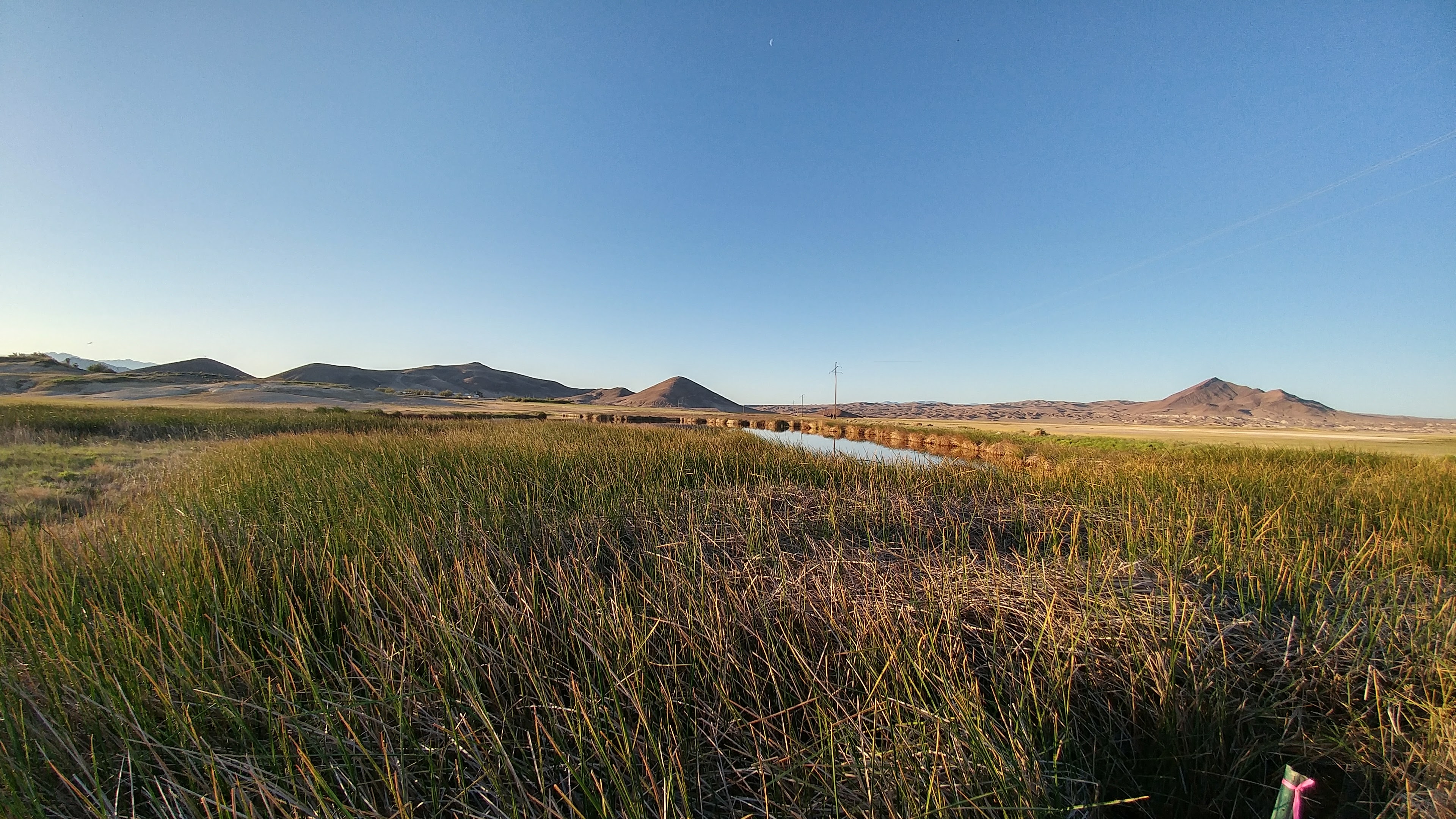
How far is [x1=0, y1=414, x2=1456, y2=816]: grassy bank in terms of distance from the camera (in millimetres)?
1748

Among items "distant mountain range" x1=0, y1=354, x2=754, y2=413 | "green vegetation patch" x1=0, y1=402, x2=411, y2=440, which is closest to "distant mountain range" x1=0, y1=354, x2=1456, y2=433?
"distant mountain range" x1=0, y1=354, x2=754, y2=413

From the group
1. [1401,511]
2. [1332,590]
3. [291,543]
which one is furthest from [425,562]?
[1401,511]

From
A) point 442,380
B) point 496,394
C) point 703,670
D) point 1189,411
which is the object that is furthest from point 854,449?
point 1189,411

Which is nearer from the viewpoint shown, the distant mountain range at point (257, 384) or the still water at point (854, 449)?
the still water at point (854, 449)

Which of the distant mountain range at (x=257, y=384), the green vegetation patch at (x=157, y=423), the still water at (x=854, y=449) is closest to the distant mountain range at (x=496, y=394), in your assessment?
the distant mountain range at (x=257, y=384)

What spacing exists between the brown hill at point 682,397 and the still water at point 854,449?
362ft

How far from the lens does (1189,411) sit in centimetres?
14912

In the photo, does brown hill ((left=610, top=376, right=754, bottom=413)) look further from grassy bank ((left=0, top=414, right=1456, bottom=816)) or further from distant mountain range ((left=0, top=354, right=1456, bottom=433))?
grassy bank ((left=0, top=414, right=1456, bottom=816))

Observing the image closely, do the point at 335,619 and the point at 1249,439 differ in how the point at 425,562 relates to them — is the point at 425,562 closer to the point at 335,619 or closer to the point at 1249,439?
the point at 335,619

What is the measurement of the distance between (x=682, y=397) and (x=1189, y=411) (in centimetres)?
16226

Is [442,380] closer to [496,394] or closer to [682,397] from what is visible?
[496,394]

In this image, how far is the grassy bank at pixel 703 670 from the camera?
1.75 meters

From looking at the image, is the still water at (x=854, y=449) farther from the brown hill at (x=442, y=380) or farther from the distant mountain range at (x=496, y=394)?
the brown hill at (x=442, y=380)

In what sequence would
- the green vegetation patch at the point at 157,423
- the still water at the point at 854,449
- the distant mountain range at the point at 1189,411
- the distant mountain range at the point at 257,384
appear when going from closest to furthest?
the still water at the point at 854,449, the green vegetation patch at the point at 157,423, the distant mountain range at the point at 257,384, the distant mountain range at the point at 1189,411
